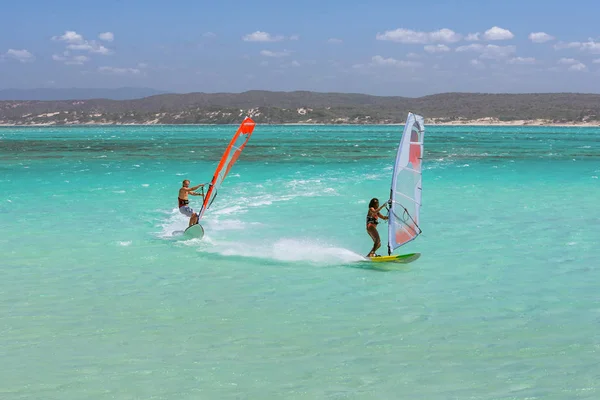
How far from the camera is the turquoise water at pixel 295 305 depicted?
8.38 meters

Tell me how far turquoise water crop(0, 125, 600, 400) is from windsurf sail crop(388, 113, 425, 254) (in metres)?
0.69

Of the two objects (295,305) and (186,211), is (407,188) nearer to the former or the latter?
(295,305)

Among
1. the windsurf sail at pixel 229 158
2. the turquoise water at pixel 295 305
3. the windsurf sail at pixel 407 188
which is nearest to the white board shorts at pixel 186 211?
the windsurf sail at pixel 229 158

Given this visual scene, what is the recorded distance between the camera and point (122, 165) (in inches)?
1811

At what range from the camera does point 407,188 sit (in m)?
14.4

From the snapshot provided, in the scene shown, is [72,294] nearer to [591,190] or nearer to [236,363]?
[236,363]

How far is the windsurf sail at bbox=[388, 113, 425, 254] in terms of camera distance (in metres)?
13.6

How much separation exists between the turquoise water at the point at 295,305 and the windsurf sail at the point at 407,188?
69 cm

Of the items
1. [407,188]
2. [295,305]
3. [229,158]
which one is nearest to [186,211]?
[229,158]

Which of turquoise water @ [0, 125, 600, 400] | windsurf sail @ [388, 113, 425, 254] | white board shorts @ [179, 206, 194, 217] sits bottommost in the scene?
turquoise water @ [0, 125, 600, 400]

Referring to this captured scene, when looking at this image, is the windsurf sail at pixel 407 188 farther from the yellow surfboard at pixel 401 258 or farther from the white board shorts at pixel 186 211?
the white board shorts at pixel 186 211

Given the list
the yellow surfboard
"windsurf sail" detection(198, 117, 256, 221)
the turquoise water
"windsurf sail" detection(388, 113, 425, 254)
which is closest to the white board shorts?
"windsurf sail" detection(198, 117, 256, 221)

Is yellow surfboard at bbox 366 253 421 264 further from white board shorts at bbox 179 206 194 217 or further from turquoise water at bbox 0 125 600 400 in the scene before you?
white board shorts at bbox 179 206 194 217

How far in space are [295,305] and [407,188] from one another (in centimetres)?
419
